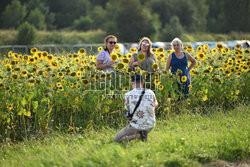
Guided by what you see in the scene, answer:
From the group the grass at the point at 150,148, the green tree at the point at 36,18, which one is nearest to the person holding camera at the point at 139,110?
the grass at the point at 150,148

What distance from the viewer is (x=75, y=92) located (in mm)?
5551

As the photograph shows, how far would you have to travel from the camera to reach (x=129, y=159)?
Answer: 391cm

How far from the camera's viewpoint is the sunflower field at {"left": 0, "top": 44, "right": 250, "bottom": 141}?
5.30 metres

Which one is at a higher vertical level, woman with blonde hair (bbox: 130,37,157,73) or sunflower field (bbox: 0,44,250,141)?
woman with blonde hair (bbox: 130,37,157,73)

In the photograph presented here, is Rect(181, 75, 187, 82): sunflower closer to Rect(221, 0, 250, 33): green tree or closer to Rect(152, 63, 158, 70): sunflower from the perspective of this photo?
Rect(152, 63, 158, 70): sunflower

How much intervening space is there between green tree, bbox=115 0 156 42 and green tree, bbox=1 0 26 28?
9991mm

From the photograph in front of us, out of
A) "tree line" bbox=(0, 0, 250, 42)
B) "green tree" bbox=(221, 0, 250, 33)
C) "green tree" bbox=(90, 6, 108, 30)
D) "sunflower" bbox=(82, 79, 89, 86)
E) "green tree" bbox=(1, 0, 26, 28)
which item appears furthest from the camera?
"green tree" bbox=(221, 0, 250, 33)

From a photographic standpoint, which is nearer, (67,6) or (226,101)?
(226,101)

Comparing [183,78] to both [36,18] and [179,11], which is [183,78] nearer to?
[36,18]

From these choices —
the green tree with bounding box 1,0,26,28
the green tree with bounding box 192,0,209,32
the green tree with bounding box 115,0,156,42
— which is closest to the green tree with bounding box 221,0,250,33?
the green tree with bounding box 192,0,209,32

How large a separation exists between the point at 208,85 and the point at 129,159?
10.4ft

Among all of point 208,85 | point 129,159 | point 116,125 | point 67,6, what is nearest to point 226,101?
point 208,85

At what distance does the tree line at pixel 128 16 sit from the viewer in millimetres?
37906

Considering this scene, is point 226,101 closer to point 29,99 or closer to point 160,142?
point 160,142
